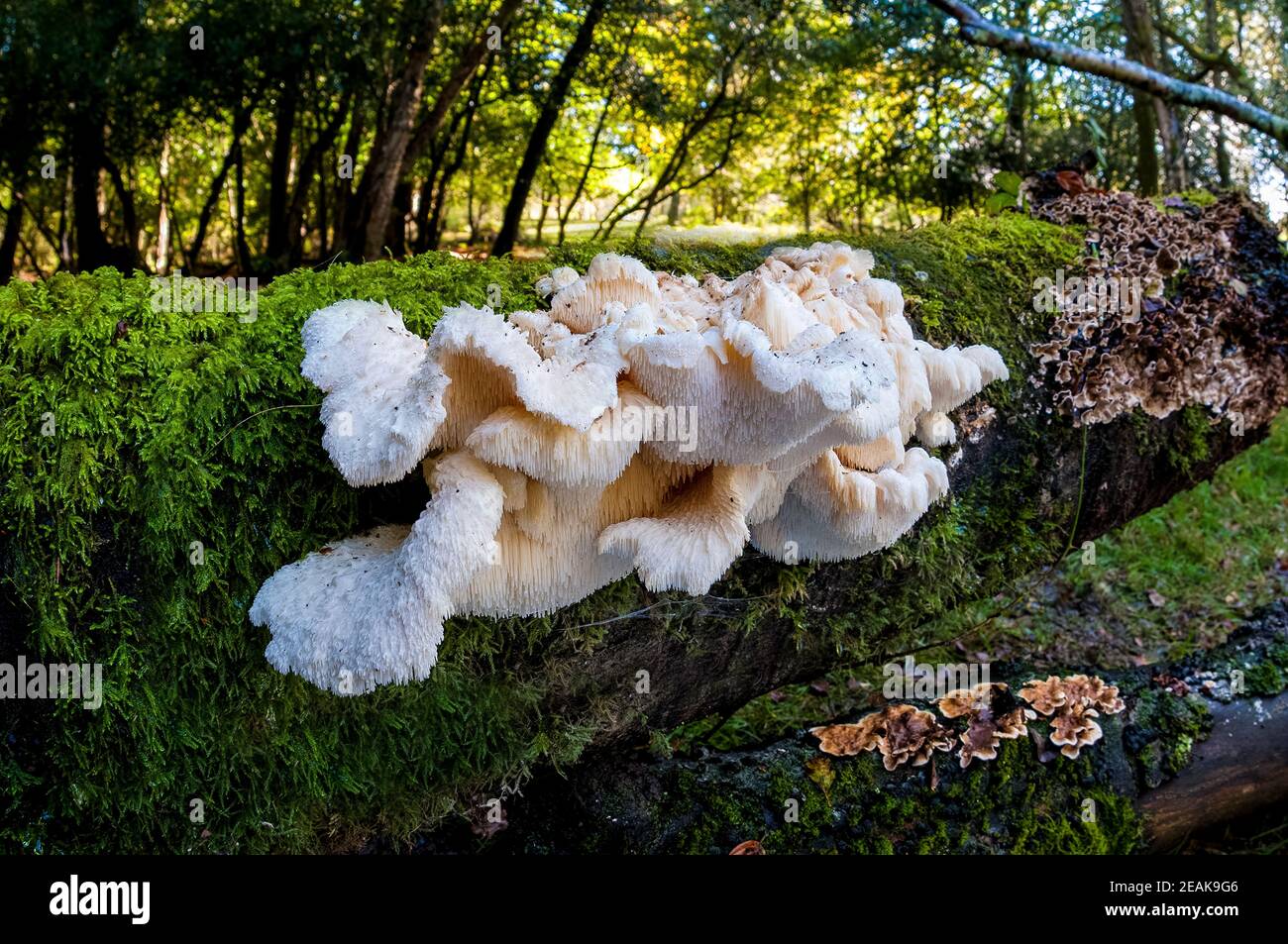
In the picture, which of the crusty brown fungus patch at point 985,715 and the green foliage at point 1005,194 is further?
the green foliage at point 1005,194

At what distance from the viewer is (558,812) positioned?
2664 mm

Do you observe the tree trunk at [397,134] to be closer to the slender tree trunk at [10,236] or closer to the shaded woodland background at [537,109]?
the shaded woodland background at [537,109]

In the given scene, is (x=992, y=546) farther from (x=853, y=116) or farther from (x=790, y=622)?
(x=853, y=116)

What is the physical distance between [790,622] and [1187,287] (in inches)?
93.3

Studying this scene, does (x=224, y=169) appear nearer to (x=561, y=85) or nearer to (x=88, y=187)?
(x=88, y=187)

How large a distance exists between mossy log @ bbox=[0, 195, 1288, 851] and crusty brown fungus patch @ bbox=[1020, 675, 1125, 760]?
0.71 m

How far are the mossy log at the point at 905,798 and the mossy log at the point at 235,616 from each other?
18cm

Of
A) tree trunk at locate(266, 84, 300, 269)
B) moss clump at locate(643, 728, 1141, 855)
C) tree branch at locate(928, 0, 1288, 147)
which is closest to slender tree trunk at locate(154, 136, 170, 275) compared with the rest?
tree trunk at locate(266, 84, 300, 269)

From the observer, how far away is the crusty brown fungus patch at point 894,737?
9.14 feet

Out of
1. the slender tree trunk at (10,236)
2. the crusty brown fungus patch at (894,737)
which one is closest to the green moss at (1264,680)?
the crusty brown fungus patch at (894,737)

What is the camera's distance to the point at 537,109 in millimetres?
14438

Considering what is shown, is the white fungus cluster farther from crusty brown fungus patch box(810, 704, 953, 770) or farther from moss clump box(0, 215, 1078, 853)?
crusty brown fungus patch box(810, 704, 953, 770)

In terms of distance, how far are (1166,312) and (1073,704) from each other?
172 centimetres
